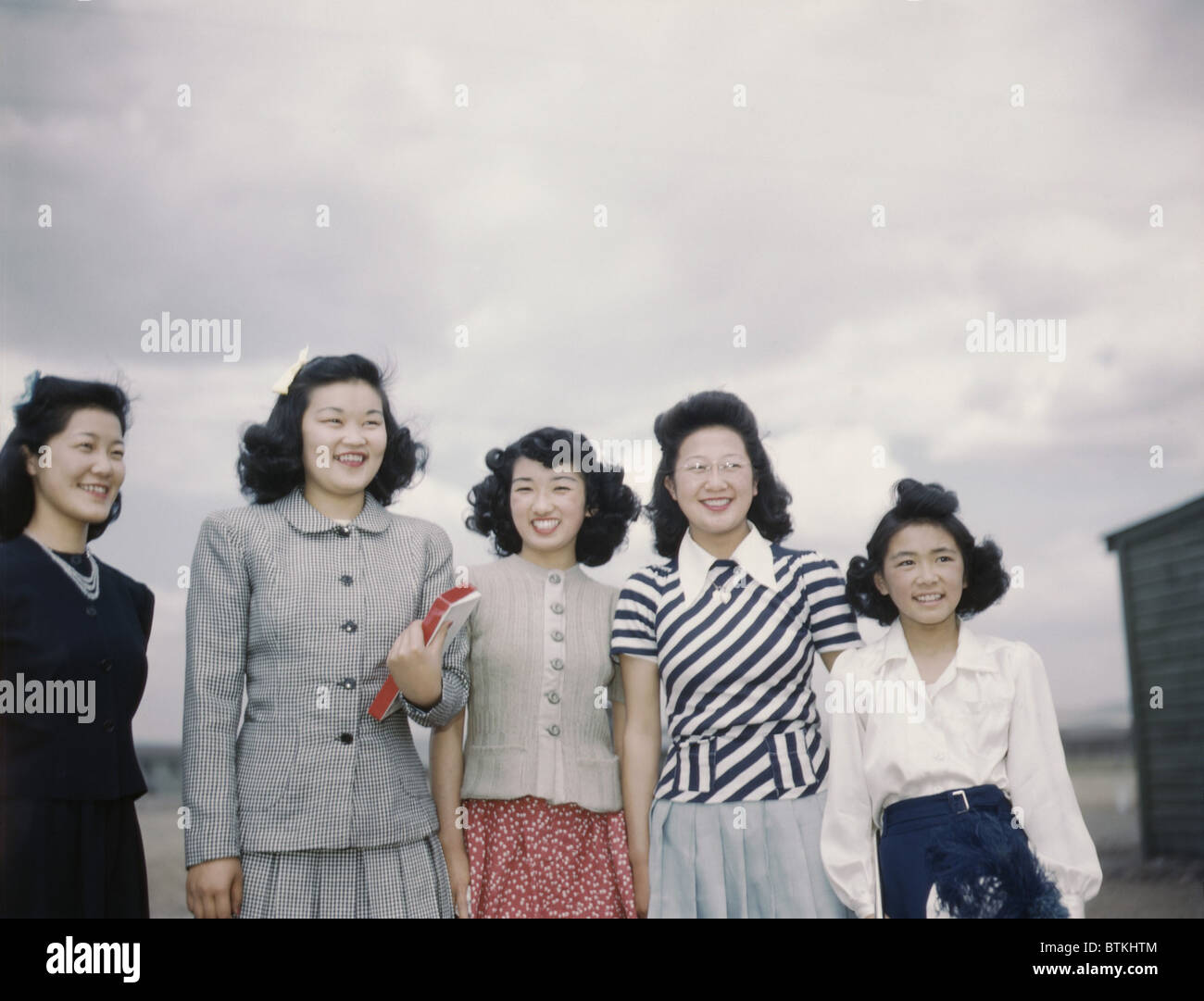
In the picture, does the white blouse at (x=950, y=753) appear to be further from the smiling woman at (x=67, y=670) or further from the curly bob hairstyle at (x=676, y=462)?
the smiling woman at (x=67, y=670)

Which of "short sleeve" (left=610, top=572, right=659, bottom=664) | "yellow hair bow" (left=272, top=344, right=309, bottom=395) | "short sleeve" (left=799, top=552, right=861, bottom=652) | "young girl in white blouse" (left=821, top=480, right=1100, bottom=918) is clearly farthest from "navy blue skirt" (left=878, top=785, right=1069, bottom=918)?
"yellow hair bow" (left=272, top=344, right=309, bottom=395)

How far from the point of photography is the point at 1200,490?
143 inches

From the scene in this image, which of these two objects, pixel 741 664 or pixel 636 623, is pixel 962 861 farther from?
pixel 636 623

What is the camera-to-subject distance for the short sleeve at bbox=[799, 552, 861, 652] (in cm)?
302

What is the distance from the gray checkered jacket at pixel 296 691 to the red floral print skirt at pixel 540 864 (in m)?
0.16

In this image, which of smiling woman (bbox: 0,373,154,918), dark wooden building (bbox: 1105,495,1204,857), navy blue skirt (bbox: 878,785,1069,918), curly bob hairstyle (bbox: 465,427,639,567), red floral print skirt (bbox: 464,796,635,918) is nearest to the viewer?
navy blue skirt (bbox: 878,785,1069,918)

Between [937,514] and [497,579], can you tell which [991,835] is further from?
[497,579]

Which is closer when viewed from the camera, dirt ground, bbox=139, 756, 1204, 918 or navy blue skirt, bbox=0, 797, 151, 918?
navy blue skirt, bbox=0, 797, 151, 918

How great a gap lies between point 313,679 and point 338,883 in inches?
19.2

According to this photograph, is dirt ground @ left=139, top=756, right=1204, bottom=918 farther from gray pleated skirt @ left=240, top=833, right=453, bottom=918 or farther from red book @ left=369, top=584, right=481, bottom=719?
red book @ left=369, top=584, right=481, bottom=719

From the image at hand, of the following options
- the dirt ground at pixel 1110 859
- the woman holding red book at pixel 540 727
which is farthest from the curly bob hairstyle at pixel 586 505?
the dirt ground at pixel 1110 859

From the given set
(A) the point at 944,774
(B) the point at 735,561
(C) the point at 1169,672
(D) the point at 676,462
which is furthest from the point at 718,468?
(C) the point at 1169,672

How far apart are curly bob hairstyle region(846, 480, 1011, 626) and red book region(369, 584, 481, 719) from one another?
3.27ft
